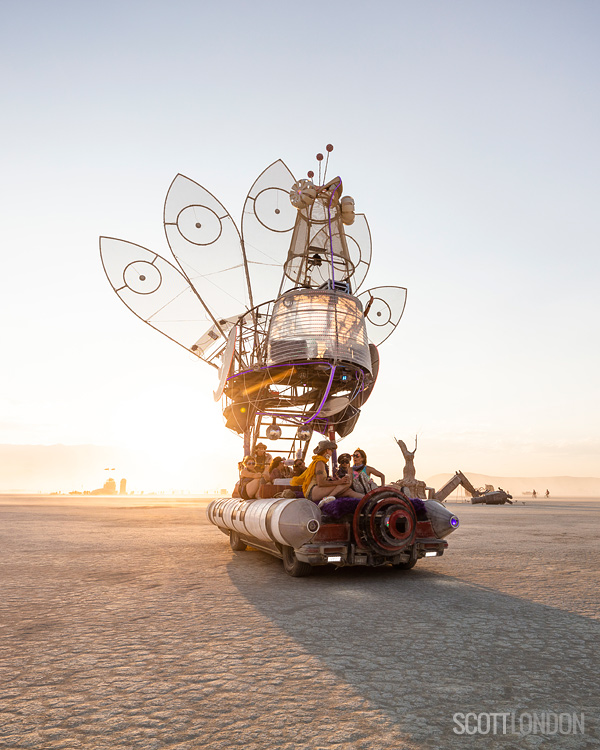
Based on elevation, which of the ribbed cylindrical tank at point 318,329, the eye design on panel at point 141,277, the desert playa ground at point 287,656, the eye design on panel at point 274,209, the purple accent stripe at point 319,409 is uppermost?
the eye design on panel at point 274,209

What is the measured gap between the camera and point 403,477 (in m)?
38.1

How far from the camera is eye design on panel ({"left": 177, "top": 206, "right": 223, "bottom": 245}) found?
22672 millimetres

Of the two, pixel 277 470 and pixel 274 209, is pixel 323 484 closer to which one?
pixel 277 470

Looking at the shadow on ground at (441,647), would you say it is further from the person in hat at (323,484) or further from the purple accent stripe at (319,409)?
the purple accent stripe at (319,409)

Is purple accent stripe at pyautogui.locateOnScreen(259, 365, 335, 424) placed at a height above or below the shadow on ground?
above

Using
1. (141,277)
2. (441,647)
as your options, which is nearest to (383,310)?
(141,277)

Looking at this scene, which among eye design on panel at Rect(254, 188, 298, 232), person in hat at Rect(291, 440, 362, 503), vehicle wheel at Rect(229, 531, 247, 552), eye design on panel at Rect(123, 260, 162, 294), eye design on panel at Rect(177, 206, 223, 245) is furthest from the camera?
eye design on panel at Rect(254, 188, 298, 232)

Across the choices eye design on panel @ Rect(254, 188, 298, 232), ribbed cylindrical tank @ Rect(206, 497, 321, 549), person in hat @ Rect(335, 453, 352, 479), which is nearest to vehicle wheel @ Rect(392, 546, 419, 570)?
person in hat @ Rect(335, 453, 352, 479)

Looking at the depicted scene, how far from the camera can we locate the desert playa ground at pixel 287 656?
130 inches

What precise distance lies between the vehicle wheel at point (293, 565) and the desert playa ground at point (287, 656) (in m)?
0.26

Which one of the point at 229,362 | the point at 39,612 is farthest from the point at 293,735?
the point at 229,362

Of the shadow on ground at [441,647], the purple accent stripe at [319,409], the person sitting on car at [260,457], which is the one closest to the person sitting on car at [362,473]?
the shadow on ground at [441,647]

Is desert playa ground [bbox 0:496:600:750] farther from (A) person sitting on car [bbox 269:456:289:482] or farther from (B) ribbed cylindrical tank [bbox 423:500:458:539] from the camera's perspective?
(A) person sitting on car [bbox 269:456:289:482]

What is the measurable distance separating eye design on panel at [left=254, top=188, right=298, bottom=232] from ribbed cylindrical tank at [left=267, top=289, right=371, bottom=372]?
232 inches
